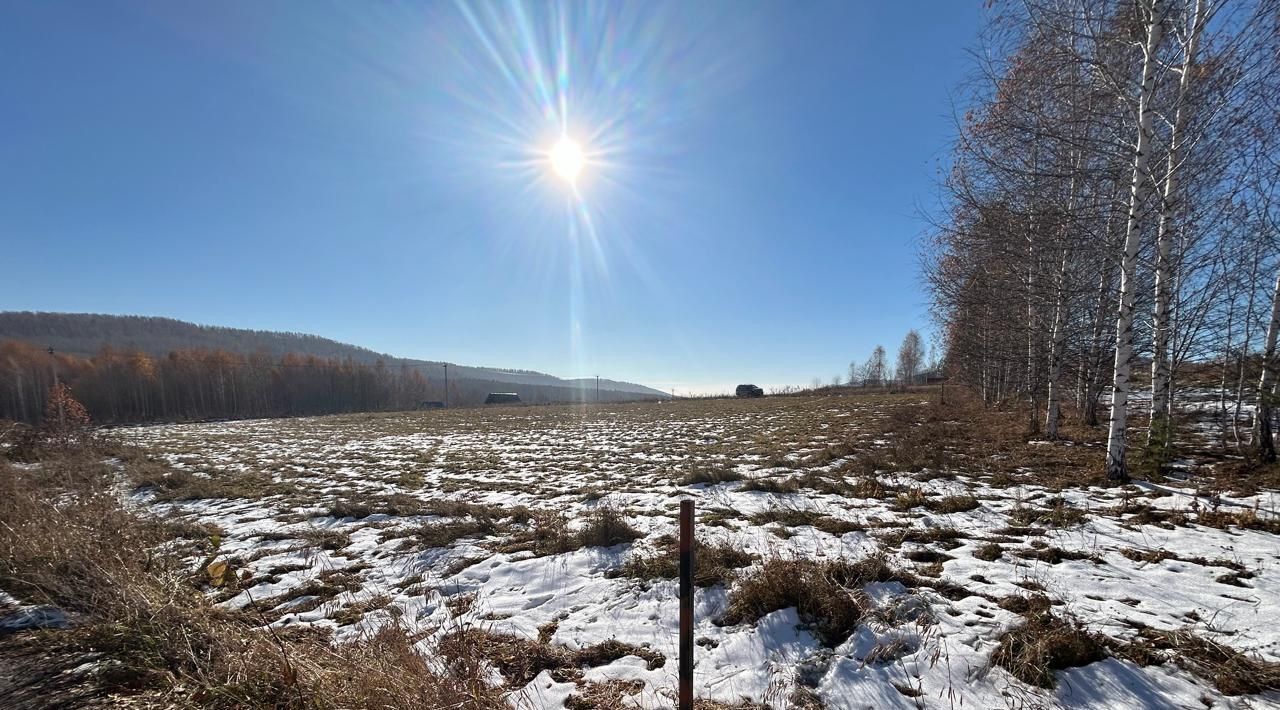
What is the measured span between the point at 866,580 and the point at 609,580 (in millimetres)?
2369

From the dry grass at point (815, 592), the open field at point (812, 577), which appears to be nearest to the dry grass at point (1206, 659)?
the open field at point (812, 577)

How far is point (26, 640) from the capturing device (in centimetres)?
286

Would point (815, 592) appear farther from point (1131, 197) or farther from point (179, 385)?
point (179, 385)

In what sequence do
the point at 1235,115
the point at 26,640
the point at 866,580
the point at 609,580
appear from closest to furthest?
the point at 26,640, the point at 866,580, the point at 609,580, the point at 1235,115

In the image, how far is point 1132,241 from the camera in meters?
6.02

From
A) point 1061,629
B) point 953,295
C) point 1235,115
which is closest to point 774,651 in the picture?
point 1061,629

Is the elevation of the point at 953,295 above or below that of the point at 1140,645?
above

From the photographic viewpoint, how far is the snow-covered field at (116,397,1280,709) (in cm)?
263

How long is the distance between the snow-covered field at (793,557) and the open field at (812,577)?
0.02 m

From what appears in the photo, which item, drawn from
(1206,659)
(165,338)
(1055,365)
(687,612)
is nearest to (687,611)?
(687,612)

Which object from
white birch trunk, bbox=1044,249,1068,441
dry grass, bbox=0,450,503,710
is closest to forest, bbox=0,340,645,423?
dry grass, bbox=0,450,503,710

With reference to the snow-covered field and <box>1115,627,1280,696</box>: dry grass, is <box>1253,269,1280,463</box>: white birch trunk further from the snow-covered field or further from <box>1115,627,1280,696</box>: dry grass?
<box>1115,627,1280,696</box>: dry grass

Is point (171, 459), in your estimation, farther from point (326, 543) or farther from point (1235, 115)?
point (1235, 115)

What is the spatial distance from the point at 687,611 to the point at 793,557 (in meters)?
2.67
